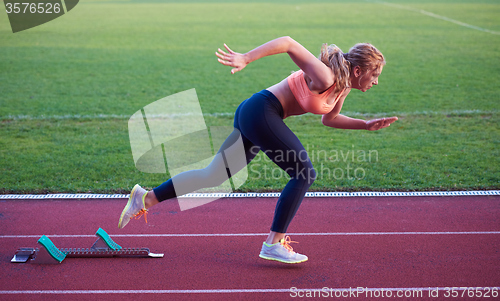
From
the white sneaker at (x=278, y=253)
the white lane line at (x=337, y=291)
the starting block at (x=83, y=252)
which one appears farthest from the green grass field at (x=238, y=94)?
the white lane line at (x=337, y=291)

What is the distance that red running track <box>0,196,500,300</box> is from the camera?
3521 millimetres

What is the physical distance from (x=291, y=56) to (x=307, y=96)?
1.28 ft

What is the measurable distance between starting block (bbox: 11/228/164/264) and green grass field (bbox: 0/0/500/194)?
151 cm

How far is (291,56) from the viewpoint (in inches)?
126

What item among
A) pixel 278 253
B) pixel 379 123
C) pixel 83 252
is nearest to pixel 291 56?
pixel 379 123

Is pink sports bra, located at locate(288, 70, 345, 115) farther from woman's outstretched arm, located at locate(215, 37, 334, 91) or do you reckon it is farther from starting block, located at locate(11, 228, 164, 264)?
starting block, located at locate(11, 228, 164, 264)

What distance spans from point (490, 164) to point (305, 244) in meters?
3.50

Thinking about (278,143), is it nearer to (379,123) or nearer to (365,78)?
(365,78)

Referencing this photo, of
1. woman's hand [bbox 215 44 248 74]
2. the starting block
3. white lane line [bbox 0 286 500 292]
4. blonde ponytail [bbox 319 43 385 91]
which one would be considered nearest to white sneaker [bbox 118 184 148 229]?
the starting block

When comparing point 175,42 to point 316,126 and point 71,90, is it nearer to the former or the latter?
point 71,90

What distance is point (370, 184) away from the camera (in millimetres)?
5648

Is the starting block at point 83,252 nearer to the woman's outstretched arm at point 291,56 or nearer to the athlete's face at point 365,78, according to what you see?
the woman's outstretched arm at point 291,56

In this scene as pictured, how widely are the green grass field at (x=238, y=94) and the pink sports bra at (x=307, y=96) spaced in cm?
218

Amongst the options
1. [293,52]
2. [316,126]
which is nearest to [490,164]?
[316,126]
